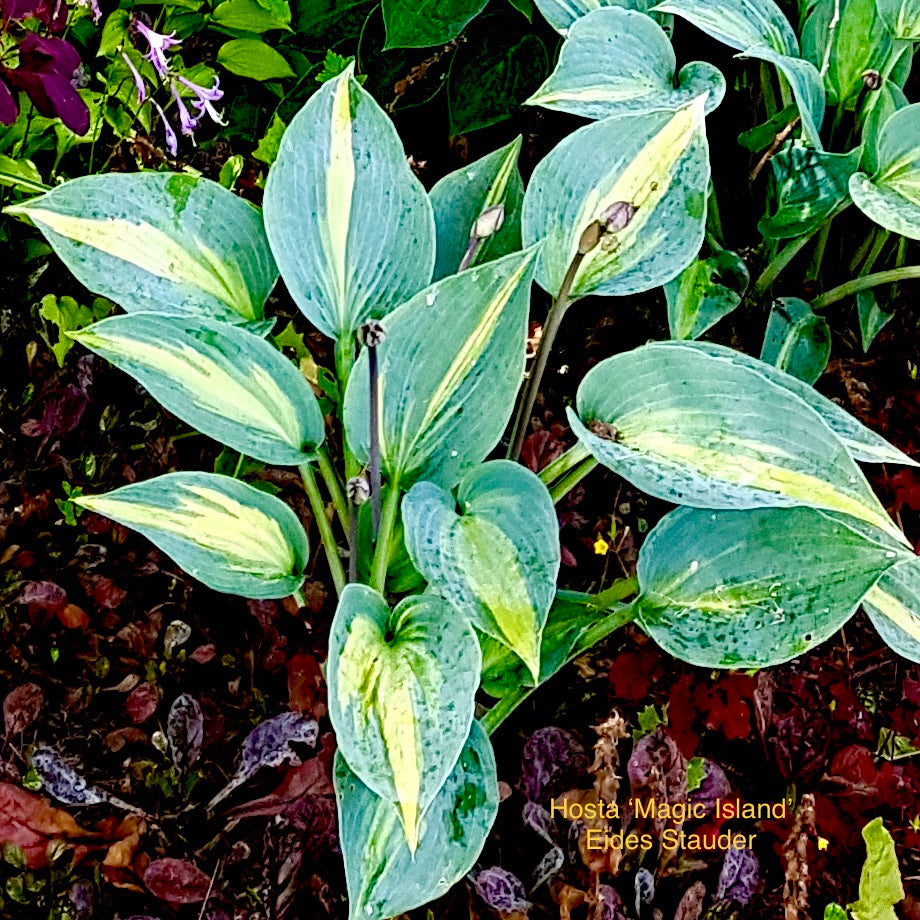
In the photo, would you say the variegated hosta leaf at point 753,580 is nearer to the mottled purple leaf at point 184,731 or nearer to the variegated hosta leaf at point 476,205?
the variegated hosta leaf at point 476,205

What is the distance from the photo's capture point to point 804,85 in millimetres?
940

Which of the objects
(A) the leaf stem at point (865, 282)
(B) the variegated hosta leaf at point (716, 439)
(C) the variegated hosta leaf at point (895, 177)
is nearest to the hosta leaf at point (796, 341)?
(A) the leaf stem at point (865, 282)

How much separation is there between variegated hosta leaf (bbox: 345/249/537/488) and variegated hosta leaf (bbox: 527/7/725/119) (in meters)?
0.28

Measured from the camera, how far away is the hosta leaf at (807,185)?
975 mm

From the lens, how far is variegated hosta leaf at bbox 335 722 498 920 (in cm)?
68

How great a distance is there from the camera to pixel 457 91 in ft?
4.05

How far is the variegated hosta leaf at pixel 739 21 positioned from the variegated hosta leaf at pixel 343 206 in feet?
1.07

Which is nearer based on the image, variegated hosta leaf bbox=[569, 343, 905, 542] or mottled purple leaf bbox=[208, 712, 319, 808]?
variegated hosta leaf bbox=[569, 343, 905, 542]

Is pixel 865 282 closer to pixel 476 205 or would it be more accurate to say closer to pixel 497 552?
pixel 476 205

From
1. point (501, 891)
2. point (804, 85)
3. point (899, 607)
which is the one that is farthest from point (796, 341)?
point (501, 891)

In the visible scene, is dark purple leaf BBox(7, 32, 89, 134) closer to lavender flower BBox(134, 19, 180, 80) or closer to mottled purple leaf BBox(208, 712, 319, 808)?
lavender flower BBox(134, 19, 180, 80)

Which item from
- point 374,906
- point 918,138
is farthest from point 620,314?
point 374,906

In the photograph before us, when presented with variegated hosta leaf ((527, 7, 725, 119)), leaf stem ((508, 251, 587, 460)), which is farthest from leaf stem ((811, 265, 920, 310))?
leaf stem ((508, 251, 587, 460))

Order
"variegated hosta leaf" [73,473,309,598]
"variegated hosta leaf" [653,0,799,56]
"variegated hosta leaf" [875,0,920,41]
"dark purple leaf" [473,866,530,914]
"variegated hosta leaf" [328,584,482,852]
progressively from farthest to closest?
"variegated hosta leaf" [875,0,920,41]
"variegated hosta leaf" [653,0,799,56]
"dark purple leaf" [473,866,530,914]
"variegated hosta leaf" [73,473,309,598]
"variegated hosta leaf" [328,584,482,852]
